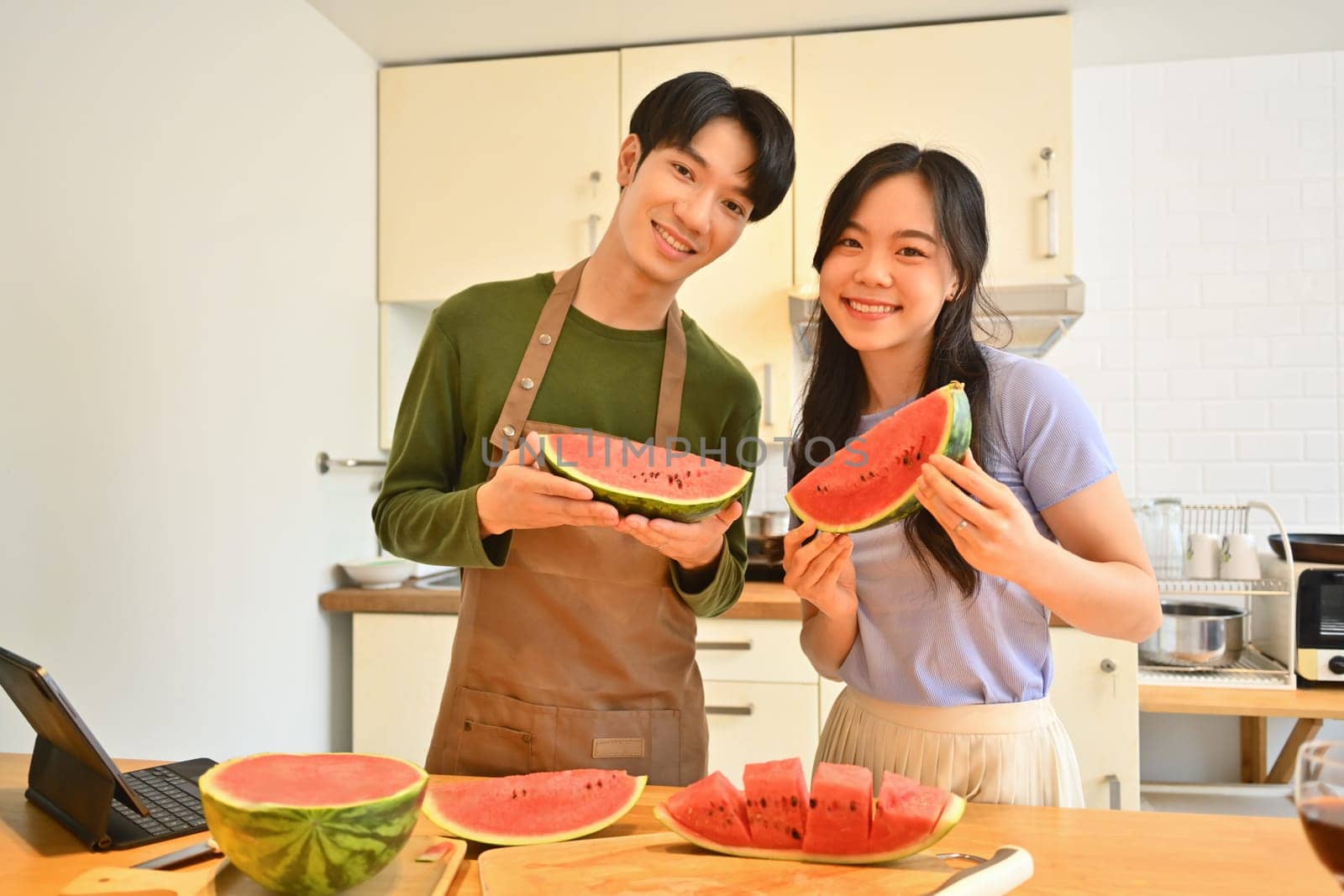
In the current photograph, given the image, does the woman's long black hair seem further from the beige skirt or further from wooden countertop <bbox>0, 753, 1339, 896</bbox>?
wooden countertop <bbox>0, 753, 1339, 896</bbox>

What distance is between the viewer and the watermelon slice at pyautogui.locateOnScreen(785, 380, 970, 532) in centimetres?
147

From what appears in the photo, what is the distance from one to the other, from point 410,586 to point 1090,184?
3.23 meters

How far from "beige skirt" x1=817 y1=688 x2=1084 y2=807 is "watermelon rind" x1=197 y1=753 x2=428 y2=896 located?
2.93ft

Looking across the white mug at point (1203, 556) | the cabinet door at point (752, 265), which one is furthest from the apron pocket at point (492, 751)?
the white mug at point (1203, 556)

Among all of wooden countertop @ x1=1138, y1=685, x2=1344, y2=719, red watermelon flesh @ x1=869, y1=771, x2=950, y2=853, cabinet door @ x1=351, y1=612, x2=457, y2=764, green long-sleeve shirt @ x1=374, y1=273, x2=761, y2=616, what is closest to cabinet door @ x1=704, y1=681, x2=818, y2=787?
cabinet door @ x1=351, y1=612, x2=457, y2=764

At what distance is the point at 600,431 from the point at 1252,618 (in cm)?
297

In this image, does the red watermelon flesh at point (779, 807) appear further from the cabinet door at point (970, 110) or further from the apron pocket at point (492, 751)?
the cabinet door at point (970, 110)

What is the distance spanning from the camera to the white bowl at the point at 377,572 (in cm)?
363

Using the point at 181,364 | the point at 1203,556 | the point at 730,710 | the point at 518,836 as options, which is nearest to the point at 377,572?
the point at 181,364

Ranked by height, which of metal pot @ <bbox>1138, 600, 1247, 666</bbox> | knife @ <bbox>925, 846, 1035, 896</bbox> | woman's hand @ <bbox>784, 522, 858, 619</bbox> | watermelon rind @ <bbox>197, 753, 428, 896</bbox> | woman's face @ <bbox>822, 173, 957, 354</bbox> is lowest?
metal pot @ <bbox>1138, 600, 1247, 666</bbox>

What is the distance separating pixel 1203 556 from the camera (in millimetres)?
3492

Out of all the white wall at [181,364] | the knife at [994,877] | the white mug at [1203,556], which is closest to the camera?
the knife at [994,877]

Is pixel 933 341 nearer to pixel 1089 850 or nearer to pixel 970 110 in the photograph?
pixel 1089 850

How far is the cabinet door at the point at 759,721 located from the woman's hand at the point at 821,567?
1756mm
